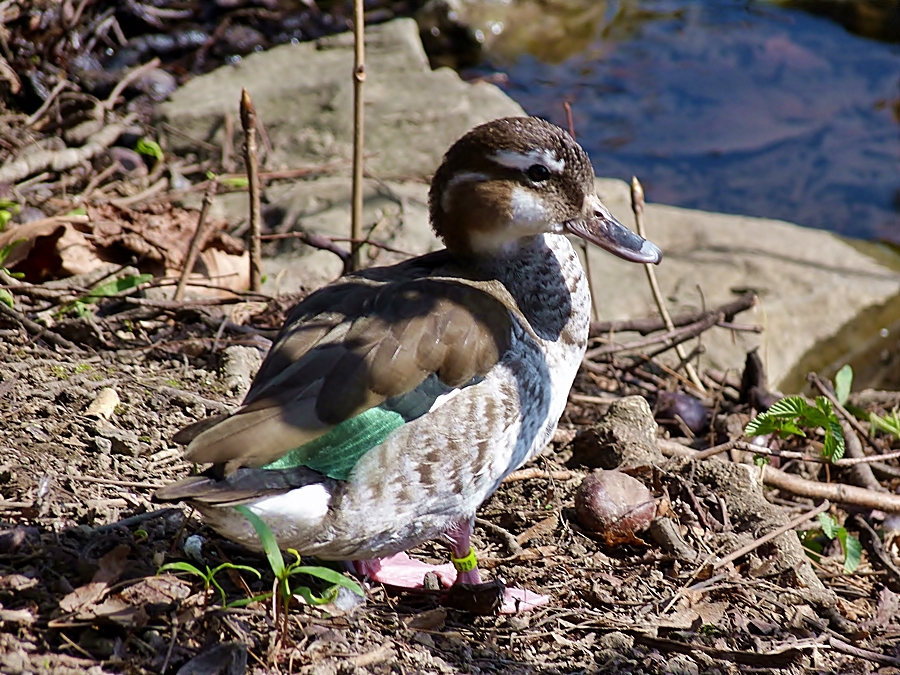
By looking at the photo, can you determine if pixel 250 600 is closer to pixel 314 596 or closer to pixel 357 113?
pixel 314 596

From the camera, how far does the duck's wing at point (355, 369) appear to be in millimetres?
2738

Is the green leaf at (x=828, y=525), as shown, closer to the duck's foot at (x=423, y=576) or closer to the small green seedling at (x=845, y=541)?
the small green seedling at (x=845, y=541)

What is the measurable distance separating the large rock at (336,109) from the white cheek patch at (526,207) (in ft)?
9.41

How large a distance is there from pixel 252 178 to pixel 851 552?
9.02ft

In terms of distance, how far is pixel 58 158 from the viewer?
18.4ft

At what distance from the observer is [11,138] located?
225 inches

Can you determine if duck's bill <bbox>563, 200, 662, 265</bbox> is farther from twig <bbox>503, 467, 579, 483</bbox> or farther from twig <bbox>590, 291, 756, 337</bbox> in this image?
twig <bbox>590, 291, 756, 337</bbox>

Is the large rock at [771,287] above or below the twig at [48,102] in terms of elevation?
below

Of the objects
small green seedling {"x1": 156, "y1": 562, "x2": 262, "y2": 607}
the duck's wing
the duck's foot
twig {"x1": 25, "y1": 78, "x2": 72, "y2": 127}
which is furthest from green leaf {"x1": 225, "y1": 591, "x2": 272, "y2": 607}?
twig {"x1": 25, "y1": 78, "x2": 72, "y2": 127}

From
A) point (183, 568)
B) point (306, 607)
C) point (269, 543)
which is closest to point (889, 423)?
point (306, 607)

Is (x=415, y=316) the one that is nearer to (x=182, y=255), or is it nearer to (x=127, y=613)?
(x=127, y=613)

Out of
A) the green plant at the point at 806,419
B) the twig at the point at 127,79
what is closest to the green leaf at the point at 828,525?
the green plant at the point at 806,419

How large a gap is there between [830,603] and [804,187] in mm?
5493

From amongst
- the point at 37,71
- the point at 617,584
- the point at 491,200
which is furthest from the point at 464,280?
the point at 37,71
